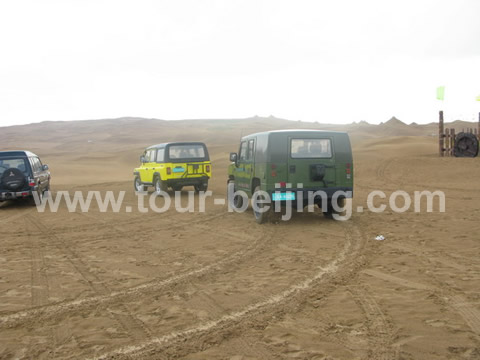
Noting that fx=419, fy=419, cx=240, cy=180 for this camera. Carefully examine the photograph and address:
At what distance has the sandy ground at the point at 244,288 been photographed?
3748 mm

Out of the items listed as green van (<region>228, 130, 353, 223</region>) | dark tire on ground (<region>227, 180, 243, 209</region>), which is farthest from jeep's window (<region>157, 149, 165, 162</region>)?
green van (<region>228, 130, 353, 223</region>)

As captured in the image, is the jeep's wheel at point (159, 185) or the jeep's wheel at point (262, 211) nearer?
the jeep's wheel at point (262, 211)

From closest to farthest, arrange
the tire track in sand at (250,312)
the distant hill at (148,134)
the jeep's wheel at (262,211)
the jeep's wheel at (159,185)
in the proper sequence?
the tire track in sand at (250,312)
the jeep's wheel at (262,211)
the jeep's wheel at (159,185)
the distant hill at (148,134)

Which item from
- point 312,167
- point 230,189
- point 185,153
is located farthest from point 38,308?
point 185,153

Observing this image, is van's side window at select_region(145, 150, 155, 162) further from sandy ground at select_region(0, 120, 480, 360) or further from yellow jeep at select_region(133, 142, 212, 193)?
sandy ground at select_region(0, 120, 480, 360)

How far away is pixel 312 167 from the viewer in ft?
30.3

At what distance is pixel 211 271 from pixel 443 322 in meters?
3.14

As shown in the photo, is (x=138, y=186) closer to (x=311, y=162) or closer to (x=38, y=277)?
(x=311, y=162)

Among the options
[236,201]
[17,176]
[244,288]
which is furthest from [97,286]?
[17,176]

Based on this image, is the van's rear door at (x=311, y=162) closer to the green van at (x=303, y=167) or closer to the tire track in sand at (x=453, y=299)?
the green van at (x=303, y=167)

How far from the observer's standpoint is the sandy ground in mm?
3748

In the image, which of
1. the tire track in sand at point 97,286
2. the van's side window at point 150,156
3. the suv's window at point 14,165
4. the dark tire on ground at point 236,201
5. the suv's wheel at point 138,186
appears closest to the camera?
the tire track in sand at point 97,286

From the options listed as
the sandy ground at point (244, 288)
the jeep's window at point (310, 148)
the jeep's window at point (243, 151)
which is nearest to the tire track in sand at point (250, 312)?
the sandy ground at point (244, 288)

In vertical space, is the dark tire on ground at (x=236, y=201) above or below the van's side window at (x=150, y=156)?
below
